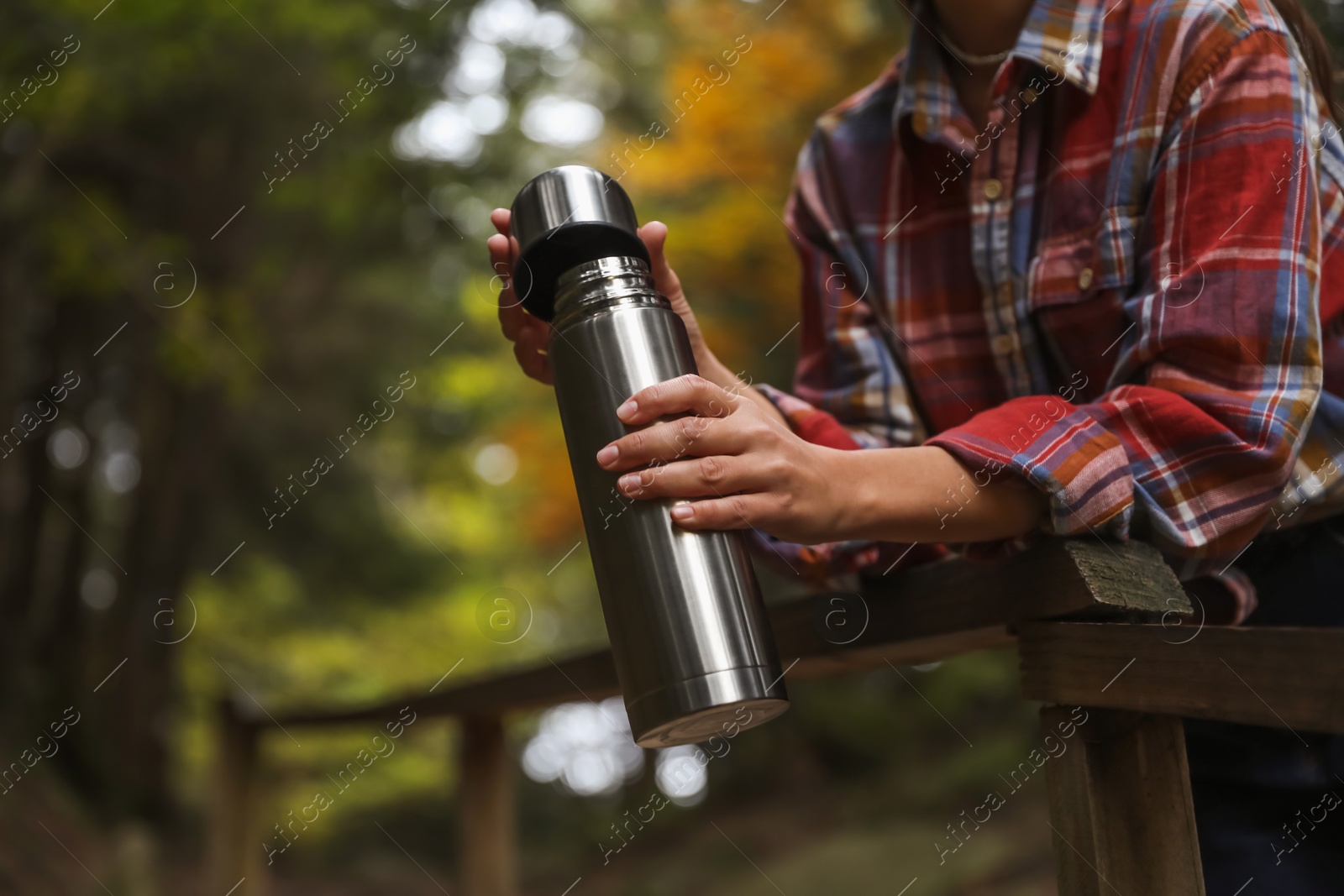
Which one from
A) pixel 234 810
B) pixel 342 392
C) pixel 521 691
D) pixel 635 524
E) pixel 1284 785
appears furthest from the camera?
pixel 342 392

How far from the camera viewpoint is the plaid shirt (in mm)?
992

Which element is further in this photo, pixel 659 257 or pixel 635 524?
pixel 659 257

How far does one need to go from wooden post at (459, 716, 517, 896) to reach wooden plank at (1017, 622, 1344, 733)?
2.12m

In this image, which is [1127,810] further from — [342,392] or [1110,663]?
[342,392]

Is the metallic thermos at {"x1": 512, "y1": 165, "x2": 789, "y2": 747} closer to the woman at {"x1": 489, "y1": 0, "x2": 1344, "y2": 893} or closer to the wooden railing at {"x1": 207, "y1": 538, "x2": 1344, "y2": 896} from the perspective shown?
the woman at {"x1": 489, "y1": 0, "x2": 1344, "y2": 893}

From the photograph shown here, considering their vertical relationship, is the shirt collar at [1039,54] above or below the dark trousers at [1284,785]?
above

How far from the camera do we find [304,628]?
835 cm

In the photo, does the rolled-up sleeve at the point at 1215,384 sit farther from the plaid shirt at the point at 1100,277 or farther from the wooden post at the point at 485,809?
the wooden post at the point at 485,809

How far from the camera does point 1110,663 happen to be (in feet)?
3.06

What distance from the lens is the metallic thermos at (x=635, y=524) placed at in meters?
0.92

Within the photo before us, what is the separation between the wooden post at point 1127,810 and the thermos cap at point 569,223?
597 millimetres

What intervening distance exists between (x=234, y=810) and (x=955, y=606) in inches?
129

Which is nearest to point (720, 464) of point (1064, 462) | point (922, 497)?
point (922, 497)

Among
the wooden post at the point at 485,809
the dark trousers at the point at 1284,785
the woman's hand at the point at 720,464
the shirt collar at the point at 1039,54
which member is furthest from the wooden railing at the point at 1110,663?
the wooden post at the point at 485,809
